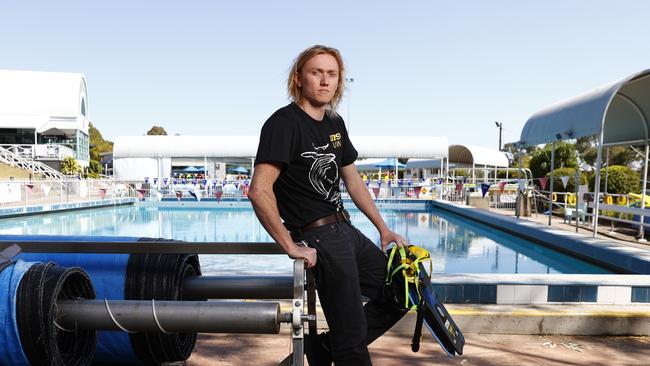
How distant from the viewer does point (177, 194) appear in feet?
71.4

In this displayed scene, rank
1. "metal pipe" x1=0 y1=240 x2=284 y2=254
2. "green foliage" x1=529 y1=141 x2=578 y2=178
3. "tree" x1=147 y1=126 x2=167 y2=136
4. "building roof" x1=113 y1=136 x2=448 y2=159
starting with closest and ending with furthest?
"metal pipe" x1=0 y1=240 x2=284 y2=254 → "green foliage" x1=529 y1=141 x2=578 y2=178 → "building roof" x1=113 y1=136 x2=448 y2=159 → "tree" x1=147 y1=126 x2=167 y2=136

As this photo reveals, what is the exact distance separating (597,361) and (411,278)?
6.18 feet

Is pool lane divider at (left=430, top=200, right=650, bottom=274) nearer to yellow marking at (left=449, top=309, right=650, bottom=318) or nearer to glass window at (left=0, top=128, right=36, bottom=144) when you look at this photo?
yellow marking at (left=449, top=309, right=650, bottom=318)

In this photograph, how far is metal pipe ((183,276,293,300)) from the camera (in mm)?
2445

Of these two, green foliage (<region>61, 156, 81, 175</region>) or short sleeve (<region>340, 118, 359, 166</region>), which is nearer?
short sleeve (<region>340, 118, 359, 166</region>)

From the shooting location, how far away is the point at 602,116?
876 cm

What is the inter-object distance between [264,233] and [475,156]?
26.8m

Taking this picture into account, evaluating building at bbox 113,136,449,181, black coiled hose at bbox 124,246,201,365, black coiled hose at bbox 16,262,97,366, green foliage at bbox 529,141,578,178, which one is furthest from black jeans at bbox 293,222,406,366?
building at bbox 113,136,449,181

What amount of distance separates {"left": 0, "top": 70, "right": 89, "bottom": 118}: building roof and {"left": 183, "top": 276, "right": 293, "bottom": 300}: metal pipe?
155 feet

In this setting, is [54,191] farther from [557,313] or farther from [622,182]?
[622,182]

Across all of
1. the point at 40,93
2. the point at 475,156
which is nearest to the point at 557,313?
the point at 475,156

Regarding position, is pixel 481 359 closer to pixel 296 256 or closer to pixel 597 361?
pixel 597 361

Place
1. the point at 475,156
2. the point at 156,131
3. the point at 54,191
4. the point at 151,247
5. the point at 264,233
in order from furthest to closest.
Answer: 1. the point at 156,131
2. the point at 475,156
3. the point at 54,191
4. the point at 264,233
5. the point at 151,247

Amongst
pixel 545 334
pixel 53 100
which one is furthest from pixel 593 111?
pixel 53 100
